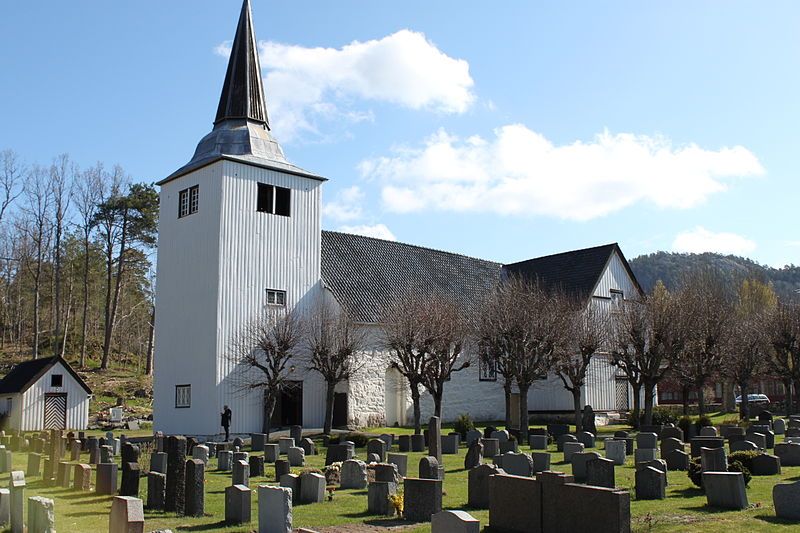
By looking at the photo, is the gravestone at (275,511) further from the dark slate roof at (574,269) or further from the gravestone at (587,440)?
the dark slate roof at (574,269)

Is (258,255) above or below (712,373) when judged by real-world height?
above

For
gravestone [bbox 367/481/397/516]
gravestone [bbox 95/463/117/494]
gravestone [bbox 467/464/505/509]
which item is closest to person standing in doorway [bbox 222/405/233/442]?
gravestone [bbox 95/463/117/494]

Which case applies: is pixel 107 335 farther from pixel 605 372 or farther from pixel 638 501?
pixel 638 501

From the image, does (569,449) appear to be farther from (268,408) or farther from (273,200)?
(273,200)

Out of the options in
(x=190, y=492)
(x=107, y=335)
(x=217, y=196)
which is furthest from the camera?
(x=107, y=335)

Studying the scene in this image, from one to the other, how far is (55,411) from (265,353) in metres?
15.5

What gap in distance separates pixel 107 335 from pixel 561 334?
124 ft

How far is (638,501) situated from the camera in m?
14.0

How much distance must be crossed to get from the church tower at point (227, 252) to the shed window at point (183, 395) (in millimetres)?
43

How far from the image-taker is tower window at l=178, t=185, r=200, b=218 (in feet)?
116

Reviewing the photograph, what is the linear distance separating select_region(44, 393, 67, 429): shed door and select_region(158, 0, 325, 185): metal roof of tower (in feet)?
43.7

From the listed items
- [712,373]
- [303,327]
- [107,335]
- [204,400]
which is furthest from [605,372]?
[107,335]

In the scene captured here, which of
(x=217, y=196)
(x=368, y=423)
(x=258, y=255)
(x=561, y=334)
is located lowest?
(x=368, y=423)

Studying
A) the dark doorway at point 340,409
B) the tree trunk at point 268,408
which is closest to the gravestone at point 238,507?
the tree trunk at point 268,408
